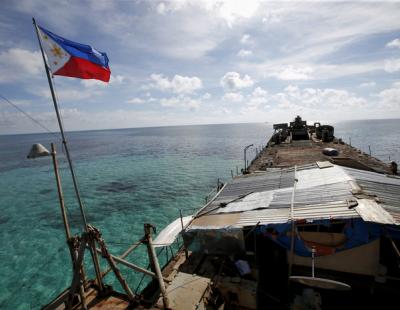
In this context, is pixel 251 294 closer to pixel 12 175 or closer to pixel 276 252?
pixel 276 252

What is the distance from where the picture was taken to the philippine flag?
8.48 meters

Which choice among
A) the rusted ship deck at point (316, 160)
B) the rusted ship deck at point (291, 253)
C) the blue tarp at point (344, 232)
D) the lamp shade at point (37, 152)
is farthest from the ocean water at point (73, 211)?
the lamp shade at point (37, 152)

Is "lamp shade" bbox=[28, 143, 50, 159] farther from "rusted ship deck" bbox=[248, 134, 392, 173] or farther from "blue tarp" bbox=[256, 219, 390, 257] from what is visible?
"rusted ship deck" bbox=[248, 134, 392, 173]

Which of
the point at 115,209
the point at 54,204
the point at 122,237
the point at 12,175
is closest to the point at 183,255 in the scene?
the point at 122,237

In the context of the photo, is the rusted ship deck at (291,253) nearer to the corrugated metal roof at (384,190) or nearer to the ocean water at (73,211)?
the corrugated metal roof at (384,190)

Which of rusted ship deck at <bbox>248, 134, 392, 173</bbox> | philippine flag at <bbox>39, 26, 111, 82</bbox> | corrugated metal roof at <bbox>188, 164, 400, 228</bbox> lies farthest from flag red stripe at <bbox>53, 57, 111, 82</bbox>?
rusted ship deck at <bbox>248, 134, 392, 173</bbox>

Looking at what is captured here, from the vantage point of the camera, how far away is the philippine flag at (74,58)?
→ 334 inches

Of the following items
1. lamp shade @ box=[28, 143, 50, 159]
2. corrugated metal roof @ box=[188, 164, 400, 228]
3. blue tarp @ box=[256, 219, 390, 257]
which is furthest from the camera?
corrugated metal roof @ box=[188, 164, 400, 228]

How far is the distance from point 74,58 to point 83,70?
0.53m

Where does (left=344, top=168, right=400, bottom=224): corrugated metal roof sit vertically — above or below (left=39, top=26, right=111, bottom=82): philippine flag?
below

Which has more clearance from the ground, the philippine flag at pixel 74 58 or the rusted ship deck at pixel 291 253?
the philippine flag at pixel 74 58

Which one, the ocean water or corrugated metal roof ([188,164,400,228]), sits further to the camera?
the ocean water

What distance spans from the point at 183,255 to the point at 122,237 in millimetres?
13528

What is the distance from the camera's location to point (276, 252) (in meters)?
13.5
